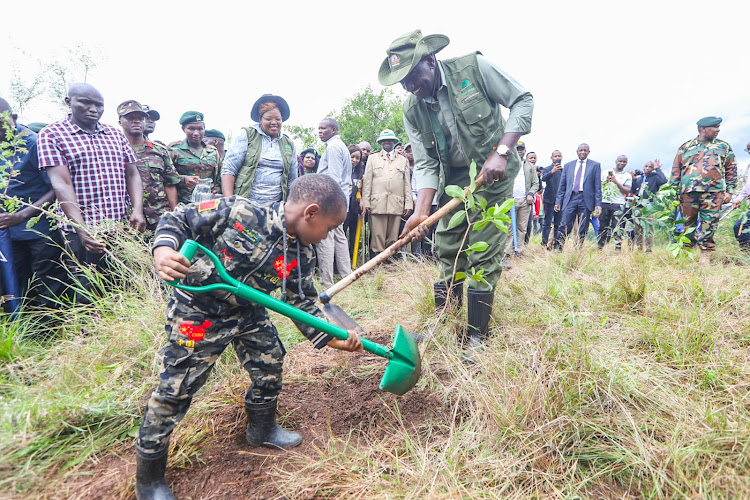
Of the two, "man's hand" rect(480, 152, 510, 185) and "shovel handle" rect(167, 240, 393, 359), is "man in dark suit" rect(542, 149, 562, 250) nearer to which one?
"man's hand" rect(480, 152, 510, 185)

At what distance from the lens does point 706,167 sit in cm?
489

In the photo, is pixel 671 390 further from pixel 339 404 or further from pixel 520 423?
pixel 339 404

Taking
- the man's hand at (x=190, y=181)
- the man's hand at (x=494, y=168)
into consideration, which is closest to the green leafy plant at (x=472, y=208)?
the man's hand at (x=494, y=168)

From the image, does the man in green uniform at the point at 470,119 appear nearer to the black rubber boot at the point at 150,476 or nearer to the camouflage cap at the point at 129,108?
the black rubber boot at the point at 150,476

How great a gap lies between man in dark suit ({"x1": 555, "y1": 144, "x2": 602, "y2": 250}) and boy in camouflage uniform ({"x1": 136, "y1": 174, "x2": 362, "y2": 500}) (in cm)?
571

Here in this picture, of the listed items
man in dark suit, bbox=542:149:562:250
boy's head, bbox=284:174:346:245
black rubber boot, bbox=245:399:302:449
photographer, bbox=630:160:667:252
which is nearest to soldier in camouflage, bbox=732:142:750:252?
photographer, bbox=630:160:667:252

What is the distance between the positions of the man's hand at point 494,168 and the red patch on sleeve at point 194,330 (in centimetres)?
176

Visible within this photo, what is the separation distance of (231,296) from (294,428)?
2.79 feet

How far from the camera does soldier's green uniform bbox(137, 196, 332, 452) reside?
1.48 meters

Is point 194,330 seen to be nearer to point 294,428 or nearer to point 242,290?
point 242,290

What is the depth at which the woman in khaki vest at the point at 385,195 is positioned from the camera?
5406mm

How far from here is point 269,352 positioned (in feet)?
5.74

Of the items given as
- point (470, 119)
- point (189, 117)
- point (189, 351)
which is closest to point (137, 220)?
point (189, 117)

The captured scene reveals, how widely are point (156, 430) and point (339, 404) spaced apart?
0.96 metres
